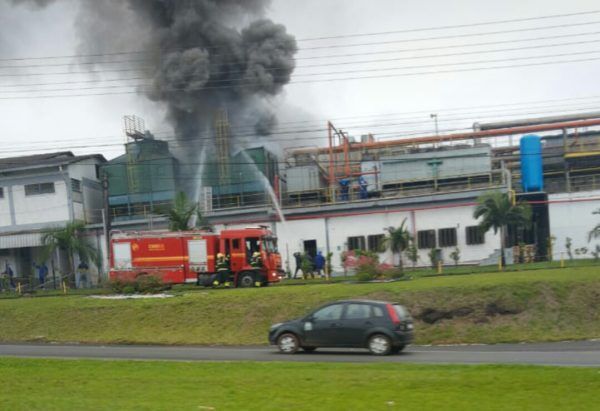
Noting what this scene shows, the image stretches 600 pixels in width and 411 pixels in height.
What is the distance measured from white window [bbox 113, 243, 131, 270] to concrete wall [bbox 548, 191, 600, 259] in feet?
80.0

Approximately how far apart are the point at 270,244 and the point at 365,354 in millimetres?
14867

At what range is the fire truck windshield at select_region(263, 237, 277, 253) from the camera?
3010 cm

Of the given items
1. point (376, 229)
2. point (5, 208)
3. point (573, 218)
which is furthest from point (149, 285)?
point (573, 218)

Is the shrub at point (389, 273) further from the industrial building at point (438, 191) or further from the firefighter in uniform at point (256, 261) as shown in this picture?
the industrial building at point (438, 191)

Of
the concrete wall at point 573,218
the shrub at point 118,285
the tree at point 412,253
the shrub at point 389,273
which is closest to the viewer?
the shrub at point 389,273

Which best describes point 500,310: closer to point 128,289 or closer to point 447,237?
point 128,289

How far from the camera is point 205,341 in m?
21.0

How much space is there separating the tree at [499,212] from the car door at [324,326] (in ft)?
69.0

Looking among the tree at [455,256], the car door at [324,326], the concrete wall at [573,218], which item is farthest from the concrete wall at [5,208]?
the concrete wall at [573,218]

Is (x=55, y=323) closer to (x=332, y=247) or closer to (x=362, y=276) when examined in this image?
(x=362, y=276)

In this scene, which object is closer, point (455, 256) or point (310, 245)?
point (455, 256)

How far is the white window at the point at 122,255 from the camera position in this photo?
31.0 metres

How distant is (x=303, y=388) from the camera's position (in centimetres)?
934

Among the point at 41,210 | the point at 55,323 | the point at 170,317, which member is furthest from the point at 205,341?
the point at 41,210
